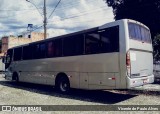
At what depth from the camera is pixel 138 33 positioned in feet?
36.4

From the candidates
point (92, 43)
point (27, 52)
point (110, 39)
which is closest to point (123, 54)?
point (110, 39)

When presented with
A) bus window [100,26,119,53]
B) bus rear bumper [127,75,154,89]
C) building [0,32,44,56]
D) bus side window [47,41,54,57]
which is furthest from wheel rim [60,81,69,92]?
building [0,32,44,56]

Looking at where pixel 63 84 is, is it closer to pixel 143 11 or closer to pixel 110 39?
pixel 110 39

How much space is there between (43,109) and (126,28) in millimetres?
4677

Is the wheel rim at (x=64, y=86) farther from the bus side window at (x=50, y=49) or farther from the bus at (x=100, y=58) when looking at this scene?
the bus side window at (x=50, y=49)

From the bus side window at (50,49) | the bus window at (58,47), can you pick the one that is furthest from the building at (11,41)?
the bus window at (58,47)

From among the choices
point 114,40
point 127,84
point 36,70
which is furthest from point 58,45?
point 127,84

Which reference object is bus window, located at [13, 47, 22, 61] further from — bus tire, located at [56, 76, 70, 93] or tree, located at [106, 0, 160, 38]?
tree, located at [106, 0, 160, 38]

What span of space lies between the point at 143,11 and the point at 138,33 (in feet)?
41.8

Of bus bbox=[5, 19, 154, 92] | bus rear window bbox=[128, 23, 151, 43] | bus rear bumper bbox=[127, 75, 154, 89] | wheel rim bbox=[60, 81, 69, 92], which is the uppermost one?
bus rear window bbox=[128, 23, 151, 43]

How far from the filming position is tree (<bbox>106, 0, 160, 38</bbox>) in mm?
22469

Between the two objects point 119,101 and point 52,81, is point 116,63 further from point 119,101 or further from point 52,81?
point 52,81

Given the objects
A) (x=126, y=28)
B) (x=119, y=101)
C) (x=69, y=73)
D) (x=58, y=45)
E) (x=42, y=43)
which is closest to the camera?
(x=126, y=28)

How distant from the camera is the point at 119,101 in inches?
426
